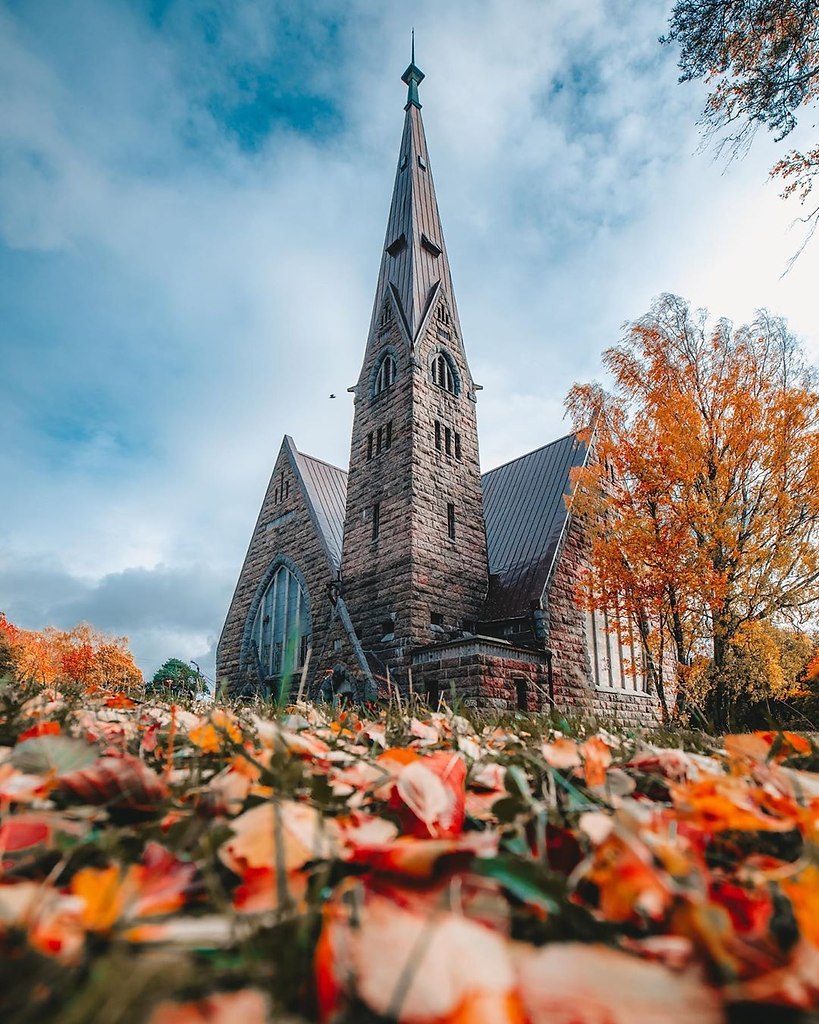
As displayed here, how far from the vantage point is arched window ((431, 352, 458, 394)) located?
52.7 feet

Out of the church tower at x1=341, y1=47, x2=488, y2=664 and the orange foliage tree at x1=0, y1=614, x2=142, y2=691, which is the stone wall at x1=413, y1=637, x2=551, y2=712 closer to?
the church tower at x1=341, y1=47, x2=488, y2=664

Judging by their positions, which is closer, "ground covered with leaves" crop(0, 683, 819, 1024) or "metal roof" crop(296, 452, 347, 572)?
"ground covered with leaves" crop(0, 683, 819, 1024)

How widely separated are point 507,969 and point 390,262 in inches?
831

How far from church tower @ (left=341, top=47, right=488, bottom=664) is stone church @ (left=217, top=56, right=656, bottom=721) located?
5 centimetres

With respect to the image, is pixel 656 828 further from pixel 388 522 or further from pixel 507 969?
pixel 388 522

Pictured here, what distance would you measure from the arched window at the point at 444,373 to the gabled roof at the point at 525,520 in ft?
12.9

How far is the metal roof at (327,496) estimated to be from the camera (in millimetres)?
17031

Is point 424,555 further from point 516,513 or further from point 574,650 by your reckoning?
point 516,513

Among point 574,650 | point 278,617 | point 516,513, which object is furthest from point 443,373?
point 278,617

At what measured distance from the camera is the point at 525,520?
1648 centimetres

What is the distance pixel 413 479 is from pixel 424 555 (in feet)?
6.19

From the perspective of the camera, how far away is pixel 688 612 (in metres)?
11.4

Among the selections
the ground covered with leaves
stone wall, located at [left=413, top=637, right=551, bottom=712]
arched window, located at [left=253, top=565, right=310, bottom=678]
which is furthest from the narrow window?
the ground covered with leaves

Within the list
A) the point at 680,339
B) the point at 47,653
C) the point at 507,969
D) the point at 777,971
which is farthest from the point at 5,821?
the point at 47,653
